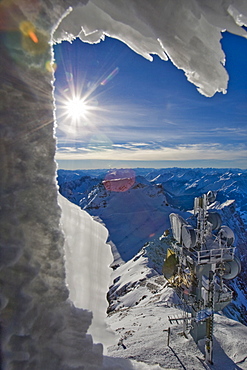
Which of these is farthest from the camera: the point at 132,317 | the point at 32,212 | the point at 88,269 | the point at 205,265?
the point at 132,317

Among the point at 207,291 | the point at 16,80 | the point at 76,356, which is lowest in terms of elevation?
the point at 207,291

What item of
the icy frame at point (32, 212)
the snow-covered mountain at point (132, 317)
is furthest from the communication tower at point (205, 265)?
the icy frame at point (32, 212)

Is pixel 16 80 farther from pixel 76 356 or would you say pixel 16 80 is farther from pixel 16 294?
pixel 76 356

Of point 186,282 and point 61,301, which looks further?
point 186,282

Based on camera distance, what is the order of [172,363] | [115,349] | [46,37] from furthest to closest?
[115,349] < [172,363] < [46,37]

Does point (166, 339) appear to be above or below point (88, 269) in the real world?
below

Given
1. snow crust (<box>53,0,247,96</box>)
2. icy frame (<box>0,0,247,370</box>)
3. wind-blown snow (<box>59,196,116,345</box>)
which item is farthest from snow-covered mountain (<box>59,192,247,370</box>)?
snow crust (<box>53,0,247,96</box>)

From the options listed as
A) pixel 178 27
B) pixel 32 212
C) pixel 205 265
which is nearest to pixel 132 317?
pixel 205 265

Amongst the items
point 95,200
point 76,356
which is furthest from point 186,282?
point 95,200

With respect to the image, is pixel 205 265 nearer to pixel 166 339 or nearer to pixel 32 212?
pixel 166 339
